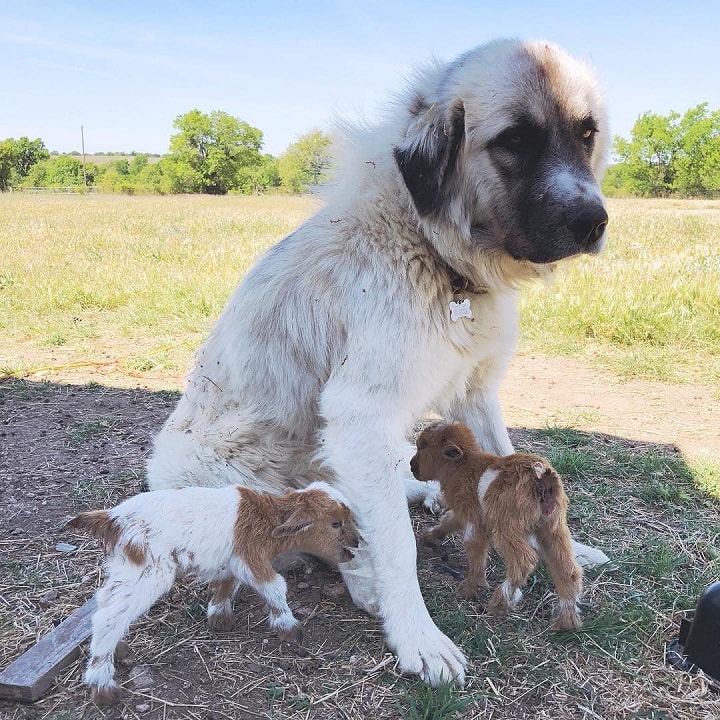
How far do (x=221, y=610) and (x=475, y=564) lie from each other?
3.27 feet

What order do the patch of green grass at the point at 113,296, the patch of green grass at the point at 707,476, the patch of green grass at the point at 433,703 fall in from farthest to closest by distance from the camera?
the patch of green grass at the point at 113,296 → the patch of green grass at the point at 707,476 → the patch of green grass at the point at 433,703

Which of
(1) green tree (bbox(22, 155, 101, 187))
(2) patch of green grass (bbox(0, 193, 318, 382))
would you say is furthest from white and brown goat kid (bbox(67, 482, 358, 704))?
(1) green tree (bbox(22, 155, 101, 187))

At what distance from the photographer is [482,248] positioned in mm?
2672

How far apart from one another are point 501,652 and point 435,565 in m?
0.65

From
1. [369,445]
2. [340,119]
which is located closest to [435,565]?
[369,445]

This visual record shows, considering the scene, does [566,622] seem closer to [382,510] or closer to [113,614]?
[382,510]

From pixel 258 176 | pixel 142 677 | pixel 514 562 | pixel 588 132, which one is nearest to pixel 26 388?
pixel 142 677

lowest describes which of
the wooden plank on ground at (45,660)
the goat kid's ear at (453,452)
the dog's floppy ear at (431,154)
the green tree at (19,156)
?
the wooden plank on ground at (45,660)

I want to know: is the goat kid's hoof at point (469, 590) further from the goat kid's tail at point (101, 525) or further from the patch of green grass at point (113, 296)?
the patch of green grass at point (113, 296)

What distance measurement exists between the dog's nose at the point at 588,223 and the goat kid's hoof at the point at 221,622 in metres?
1.91

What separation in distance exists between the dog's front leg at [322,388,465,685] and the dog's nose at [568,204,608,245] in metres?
Answer: 0.94

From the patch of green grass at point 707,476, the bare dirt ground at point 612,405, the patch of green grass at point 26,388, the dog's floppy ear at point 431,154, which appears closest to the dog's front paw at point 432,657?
the dog's floppy ear at point 431,154

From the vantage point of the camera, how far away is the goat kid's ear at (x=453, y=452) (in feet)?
8.74

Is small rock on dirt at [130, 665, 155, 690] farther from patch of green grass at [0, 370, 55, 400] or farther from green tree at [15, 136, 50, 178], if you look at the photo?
green tree at [15, 136, 50, 178]
